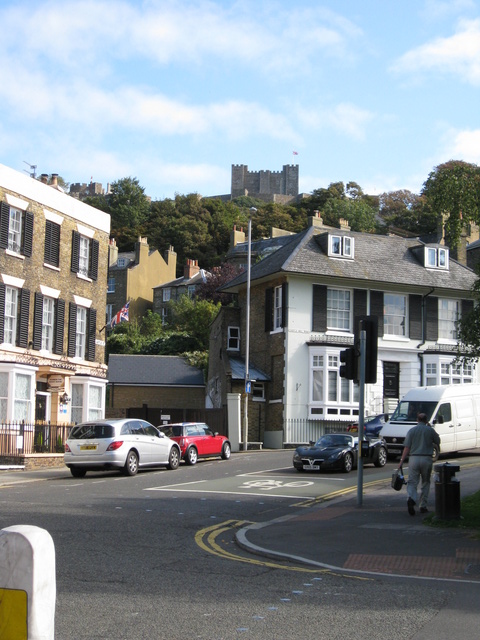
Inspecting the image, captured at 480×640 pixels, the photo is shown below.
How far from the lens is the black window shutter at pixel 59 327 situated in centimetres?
3362

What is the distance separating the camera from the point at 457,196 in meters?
16.0

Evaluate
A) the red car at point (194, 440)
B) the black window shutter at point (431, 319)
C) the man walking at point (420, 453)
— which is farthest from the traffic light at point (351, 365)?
the black window shutter at point (431, 319)

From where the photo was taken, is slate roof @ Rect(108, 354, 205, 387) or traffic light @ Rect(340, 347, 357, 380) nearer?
traffic light @ Rect(340, 347, 357, 380)

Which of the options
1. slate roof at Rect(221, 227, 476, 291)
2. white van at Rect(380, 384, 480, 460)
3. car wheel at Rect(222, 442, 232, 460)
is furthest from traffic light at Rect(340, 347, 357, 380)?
slate roof at Rect(221, 227, 476, 291)

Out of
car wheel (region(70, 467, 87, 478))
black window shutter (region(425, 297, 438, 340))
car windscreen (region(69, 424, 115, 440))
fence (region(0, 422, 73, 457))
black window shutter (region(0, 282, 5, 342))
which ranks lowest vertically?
car wheel (region(70, 467, 87, 478))

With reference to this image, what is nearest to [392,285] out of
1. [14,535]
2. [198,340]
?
[198,340]

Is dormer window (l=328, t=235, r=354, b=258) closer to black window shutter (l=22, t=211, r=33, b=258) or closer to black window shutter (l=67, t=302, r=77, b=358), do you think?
black window shutter (l=67, t=302, r=77, b=358)

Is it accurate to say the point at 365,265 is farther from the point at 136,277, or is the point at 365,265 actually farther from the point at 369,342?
the point at 136,277

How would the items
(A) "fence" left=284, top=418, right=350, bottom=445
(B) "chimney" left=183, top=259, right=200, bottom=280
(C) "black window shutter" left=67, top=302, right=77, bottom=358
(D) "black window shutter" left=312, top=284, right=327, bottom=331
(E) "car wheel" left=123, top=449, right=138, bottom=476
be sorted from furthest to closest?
(B) "chimney" left=183, top=259, right=200, bottom=280
(D) "black window shutter" left=312, top=284, right=327, bottom=331
(A) "fence" left=284, top=418, right=350, bottom=445
(C) "black window shutter" left=67, top=302, right=77, bottom=358
(E) "car wheel" left=123, top=449, right=138, bottom=476

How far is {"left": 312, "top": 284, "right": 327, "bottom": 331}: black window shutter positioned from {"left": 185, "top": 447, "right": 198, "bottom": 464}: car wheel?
14.3 meters

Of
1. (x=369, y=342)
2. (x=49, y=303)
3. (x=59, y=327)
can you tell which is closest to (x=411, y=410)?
(x=369, y=342)

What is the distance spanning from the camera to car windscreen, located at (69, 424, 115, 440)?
23.7 metres

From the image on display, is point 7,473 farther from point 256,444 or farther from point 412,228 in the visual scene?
point 412,228

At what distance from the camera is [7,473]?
85.6ft
